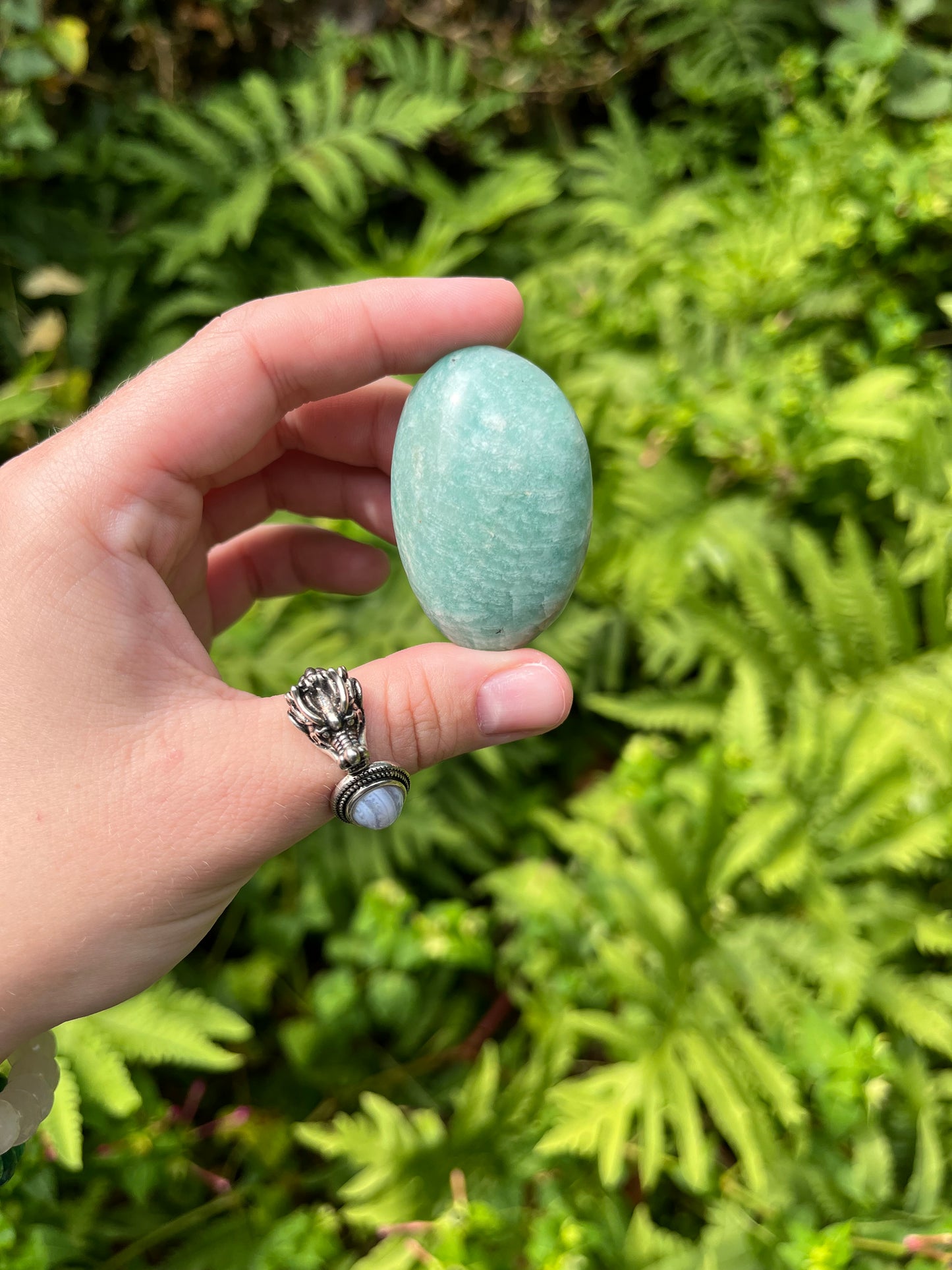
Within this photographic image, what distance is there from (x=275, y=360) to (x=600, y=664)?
150 cm

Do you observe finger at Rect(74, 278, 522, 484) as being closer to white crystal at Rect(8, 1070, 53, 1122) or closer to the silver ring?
the silver ring

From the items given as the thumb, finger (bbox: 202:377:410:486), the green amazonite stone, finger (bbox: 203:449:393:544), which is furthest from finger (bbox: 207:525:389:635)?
the thumb

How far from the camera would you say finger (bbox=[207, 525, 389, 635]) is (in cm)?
192

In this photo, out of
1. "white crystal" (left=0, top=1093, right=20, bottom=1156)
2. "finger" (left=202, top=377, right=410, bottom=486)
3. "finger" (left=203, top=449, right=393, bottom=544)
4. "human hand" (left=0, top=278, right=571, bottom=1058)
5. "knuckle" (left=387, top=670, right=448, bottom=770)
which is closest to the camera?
"human hand" (left=0, top=278, right=571, bottom=1058)

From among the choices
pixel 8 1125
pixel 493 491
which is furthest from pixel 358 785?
pixel 8 1125

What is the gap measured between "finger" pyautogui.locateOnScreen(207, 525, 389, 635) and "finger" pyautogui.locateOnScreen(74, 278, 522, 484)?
47 cm

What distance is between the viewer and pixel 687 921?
1.90 metres

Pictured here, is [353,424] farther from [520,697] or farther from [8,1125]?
[8,1125]

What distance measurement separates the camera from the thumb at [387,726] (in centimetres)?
113

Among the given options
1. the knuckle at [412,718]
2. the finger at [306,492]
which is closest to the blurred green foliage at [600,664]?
the finger at [306,492]

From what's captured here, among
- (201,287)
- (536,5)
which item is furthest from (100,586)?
(536,5)

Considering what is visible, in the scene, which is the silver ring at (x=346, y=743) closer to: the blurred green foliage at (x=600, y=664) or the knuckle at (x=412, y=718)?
the knuckle at (x=412, y=718)

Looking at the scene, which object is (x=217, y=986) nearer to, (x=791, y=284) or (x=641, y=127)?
(x=791, y=284)

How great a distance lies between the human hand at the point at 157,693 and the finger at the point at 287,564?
1.55 ft
